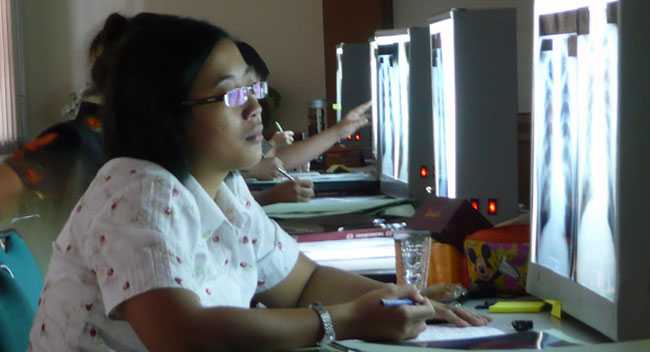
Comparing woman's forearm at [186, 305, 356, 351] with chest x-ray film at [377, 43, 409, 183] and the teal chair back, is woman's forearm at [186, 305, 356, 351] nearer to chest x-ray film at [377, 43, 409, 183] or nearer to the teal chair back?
the teal chair back

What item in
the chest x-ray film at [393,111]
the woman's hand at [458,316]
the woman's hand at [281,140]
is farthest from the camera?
the woman's hand at [281,140]

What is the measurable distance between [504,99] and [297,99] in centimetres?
556

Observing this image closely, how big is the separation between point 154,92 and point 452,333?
0.55 m

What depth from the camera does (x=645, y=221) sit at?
142 cm

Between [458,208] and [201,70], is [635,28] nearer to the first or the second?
[201,70]

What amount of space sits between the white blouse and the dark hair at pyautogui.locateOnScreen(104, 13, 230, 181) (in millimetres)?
39

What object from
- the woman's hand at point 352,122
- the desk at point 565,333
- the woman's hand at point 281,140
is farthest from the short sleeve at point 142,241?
the woman's hand at point 281,140

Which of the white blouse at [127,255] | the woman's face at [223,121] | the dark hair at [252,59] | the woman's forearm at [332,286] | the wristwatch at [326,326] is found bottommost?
the woman's forearm at [332,286]

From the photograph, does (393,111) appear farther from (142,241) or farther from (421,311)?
(142,241)

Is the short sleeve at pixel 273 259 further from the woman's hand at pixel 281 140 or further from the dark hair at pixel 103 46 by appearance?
the woman's hand at pixel 281 140

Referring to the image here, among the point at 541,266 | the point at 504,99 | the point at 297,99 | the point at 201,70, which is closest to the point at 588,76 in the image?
the point at 541,266

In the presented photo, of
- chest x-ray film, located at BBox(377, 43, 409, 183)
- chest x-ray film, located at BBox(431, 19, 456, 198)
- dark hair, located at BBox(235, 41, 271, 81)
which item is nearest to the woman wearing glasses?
dark hair, located at BBox(235, 41, 271, 81)

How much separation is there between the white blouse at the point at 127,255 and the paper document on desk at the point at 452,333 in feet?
0.96

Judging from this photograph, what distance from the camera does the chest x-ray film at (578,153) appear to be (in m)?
1.46
